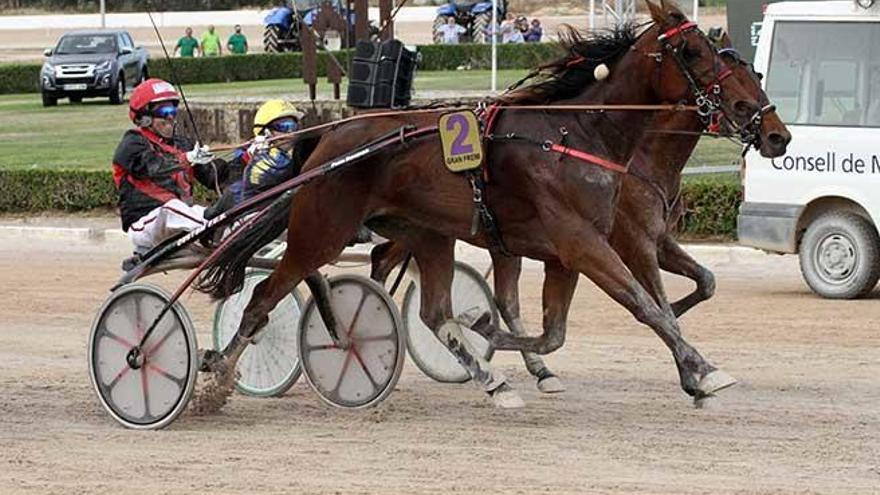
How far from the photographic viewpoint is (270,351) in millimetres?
9477

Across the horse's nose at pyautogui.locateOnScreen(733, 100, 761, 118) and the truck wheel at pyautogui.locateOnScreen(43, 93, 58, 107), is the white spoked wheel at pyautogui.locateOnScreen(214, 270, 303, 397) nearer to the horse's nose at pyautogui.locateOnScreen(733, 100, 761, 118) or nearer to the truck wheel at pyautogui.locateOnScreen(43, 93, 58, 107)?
the horse's nose at pyautogui.locateOnScreen(733, 100, 761, 118)

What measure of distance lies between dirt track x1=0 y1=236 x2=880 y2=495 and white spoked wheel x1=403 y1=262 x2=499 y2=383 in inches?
5.7

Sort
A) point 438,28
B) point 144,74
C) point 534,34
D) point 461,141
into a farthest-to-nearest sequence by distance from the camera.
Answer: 1. point 438,28
2. point 534,34
3. point 144,74
4. point 461,141

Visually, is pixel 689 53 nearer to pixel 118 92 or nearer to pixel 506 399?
pixel 506 399

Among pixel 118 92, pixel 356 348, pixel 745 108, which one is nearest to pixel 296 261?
pixel 356 348

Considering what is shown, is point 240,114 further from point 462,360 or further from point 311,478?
point 311,478

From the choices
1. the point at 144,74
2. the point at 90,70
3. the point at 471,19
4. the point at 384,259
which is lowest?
the point at 144,74

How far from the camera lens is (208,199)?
17859 mm

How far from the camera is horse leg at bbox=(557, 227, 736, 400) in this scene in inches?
314

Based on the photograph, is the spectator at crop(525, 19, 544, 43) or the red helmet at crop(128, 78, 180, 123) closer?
the red helmet at crop(128, 78, 180, 123)

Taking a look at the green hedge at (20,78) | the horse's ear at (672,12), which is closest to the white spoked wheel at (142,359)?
the horse's ear at (672,12)

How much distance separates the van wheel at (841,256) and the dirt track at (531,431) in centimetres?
106

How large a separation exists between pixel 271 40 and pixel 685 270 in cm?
3467

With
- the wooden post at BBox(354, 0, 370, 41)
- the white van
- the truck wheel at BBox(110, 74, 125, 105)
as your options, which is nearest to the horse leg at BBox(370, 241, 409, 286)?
the white van
